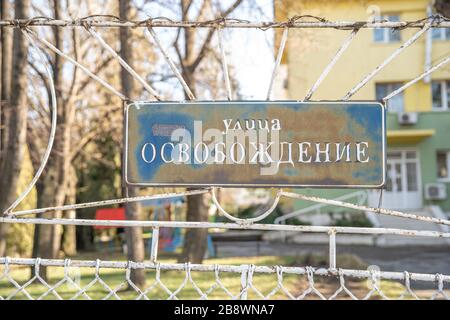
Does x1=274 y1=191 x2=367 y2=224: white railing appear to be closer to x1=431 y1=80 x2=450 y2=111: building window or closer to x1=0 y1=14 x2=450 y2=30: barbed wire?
x1=431 y1=80 x2=450 y2=111: building window

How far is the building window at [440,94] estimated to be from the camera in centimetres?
2270

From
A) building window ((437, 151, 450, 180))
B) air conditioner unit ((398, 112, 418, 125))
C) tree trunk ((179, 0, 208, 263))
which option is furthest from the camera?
building window ((437, 151, 450, 180))

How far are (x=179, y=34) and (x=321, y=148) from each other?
30.2 ft

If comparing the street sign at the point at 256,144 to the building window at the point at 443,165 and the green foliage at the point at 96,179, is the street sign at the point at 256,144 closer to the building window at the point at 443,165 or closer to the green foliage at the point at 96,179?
the green foliage at the point at 96,179

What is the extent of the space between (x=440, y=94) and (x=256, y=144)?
21711 millimetres

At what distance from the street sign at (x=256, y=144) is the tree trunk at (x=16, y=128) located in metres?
5.62

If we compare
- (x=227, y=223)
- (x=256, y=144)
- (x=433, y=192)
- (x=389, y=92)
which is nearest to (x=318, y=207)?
(x=433, y=192)

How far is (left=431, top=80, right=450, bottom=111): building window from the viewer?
2270 centimetres

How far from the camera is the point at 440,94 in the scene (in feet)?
74.9

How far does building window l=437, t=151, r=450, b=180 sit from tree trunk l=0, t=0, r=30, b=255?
18586 millimetres

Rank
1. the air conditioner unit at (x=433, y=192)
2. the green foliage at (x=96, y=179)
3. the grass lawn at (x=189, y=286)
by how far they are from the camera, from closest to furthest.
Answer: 1. the grass lawn at (x=189, y=286)
2. the air conditioner unit at (x=433, y=192)
3. the green foliage at (x=96, y=179)

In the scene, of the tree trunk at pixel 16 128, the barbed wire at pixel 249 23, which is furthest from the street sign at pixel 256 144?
the tree trunk at pixel 16 128

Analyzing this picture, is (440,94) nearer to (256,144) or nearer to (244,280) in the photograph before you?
(256,144)

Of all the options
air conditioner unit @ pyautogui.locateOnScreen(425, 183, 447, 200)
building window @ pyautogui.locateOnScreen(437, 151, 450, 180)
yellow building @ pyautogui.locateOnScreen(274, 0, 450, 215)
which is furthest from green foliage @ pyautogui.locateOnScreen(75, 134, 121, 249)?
building window @ pyautogui.locateOnScreen(437, 151, 450, 180)
